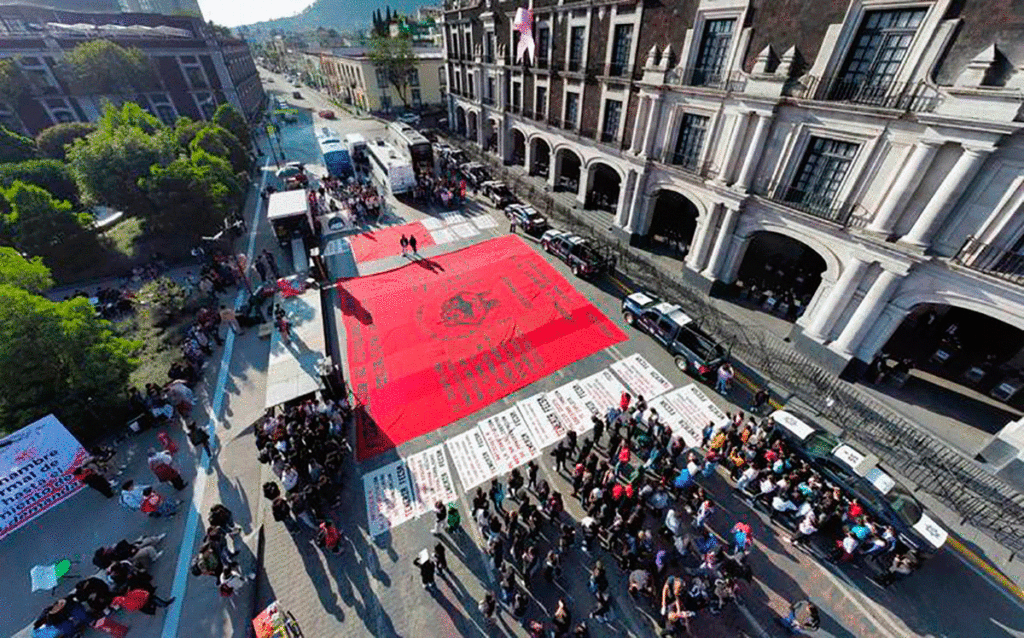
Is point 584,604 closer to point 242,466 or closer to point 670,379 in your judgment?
point 670,379

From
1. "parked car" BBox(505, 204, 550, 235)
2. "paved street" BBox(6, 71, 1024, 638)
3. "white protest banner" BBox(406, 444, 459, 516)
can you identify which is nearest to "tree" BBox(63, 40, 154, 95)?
"parked car" BBox(505, 204, 550, 235)

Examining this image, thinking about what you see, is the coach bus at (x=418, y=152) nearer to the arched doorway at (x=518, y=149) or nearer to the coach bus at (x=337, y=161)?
the coach bus at (x=337, y=161)

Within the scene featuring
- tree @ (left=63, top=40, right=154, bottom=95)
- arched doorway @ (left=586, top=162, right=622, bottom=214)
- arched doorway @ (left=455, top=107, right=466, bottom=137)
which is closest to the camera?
arched doorway @ (left=586, top=162, right=622, bottom=214)

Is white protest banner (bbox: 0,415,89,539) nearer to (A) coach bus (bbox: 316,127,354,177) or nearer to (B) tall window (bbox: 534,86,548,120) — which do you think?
(A) coach bus (bbox: 316,127,354,177)

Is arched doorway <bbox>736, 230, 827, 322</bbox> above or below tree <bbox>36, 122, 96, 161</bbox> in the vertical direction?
below

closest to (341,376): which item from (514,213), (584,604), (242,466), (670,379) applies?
(242,466)

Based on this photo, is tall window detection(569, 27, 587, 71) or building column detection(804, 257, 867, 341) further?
tall window detection(569, 27, 587, 71)

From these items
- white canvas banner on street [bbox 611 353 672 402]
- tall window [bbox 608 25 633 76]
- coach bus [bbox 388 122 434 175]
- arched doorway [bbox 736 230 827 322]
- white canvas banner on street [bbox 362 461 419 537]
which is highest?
tall window [bbox 608 25 633 76]

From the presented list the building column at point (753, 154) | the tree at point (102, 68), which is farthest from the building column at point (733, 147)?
the tree at point (102, 68)
